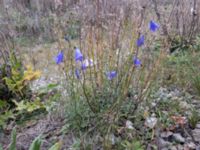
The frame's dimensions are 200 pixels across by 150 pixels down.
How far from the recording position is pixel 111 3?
2.94 metres

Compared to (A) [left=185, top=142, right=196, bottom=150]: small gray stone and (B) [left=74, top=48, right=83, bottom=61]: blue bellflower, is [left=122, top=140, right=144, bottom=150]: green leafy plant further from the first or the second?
(B) [left=74, top=48, right=83, bottom=61]: blue bellflower

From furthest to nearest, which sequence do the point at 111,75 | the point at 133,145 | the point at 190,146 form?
the point at 111,75
the point at 190,146
the point at 133,145

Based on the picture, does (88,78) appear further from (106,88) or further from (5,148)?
(5,148)

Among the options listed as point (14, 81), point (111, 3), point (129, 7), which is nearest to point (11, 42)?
point (14, 81)

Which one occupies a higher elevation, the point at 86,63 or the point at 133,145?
the point at 86,63

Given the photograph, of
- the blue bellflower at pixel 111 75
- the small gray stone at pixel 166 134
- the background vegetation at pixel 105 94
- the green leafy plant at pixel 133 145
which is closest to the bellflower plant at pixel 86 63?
the background vegetation at pixel 105 94

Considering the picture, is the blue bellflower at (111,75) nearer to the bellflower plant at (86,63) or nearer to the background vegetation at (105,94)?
the background vegetation at (105,94)

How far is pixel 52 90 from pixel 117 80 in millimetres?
970

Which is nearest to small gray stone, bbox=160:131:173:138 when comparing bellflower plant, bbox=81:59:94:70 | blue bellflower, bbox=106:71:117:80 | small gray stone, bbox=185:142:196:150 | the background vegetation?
the background vegetation

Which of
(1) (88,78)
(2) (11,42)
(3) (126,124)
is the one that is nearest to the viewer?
(3) (126,124)

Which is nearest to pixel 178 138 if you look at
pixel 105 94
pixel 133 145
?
pixel 133 145

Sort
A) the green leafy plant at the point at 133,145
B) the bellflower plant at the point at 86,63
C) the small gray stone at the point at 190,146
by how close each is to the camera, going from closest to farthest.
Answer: the green leafy plant at the point at 133,145 → the small gray stone at the point at 190,146 → the bellflower plant at the point at 86,63

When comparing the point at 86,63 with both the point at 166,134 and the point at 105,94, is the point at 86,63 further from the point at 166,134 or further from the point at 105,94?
the point at 166,134

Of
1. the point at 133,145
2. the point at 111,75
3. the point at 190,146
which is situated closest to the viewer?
the point at 133,145
